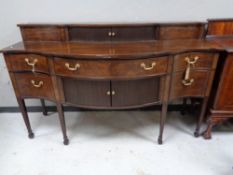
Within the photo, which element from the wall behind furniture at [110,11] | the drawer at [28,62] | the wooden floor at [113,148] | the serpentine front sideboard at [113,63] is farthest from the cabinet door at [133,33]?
the wooden floor at [113,148]

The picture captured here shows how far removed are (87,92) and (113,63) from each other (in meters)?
0.30

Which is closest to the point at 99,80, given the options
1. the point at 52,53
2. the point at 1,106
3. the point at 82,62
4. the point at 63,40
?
the point at 82,62

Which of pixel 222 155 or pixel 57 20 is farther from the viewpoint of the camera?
pixel 57 20

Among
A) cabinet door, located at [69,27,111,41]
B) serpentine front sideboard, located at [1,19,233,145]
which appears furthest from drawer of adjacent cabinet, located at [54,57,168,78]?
cabinet door, located at [69,27,111,41]

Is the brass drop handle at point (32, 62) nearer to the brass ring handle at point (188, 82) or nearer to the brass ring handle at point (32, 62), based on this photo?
the brass ring handle at point (32, 62)

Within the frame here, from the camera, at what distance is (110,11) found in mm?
1638

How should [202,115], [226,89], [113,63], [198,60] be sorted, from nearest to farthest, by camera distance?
[113,63] < [198,60] < [226,89] < [202,115]

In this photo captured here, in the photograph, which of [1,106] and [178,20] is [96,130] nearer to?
[1,106]

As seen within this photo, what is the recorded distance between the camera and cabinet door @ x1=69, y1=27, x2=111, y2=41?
152 centimetres

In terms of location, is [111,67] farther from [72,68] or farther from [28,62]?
[28,62]

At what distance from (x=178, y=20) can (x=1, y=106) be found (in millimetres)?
1903

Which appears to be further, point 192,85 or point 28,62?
point 192,85

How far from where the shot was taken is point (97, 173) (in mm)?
1392

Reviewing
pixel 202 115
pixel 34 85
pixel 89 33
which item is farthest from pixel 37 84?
pixel 202 115
